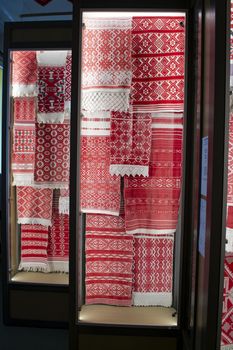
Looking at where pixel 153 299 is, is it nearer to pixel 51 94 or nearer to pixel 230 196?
pixel 230 196

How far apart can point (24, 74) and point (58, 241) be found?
5.45 feet

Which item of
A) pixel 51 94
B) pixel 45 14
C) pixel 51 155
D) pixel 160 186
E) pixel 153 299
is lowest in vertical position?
pixel 153 299

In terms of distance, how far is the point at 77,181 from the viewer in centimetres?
216

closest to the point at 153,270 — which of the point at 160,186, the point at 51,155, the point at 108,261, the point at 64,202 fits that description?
the point at 108,261

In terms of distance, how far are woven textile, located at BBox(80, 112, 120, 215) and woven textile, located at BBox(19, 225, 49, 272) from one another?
0.95 m

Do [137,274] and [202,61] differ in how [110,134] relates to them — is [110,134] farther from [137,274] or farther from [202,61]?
[137,274]

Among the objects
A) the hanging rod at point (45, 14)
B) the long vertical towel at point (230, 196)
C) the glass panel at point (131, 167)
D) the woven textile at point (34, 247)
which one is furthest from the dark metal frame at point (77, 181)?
the hanging rod at point (45, 14)

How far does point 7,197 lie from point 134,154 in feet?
4.47

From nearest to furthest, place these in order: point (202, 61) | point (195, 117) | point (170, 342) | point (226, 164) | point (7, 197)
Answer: point (226, 164)
point (202, 61)
point (195, 117)
point (170, 342)
point (7, 197)

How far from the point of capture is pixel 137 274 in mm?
2625

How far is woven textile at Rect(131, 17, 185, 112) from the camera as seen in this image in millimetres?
2424

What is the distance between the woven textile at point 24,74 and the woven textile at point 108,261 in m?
1.41

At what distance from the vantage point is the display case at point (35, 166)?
10.2 ft

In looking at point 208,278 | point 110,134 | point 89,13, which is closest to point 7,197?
point 110,134
